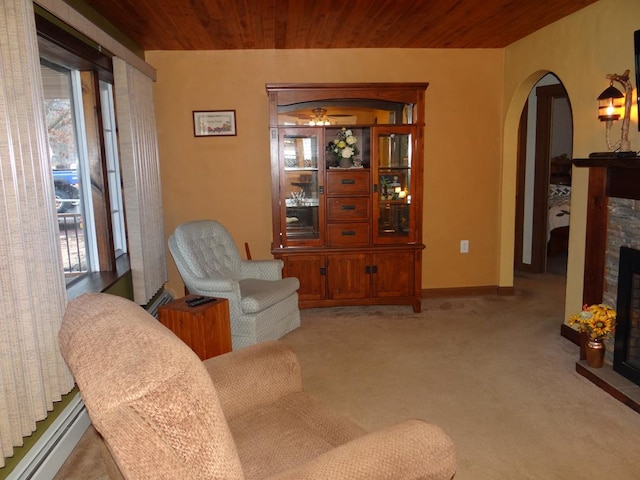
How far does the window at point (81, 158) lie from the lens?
325cm

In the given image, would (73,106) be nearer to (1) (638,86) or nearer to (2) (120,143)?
(2) (120,143)

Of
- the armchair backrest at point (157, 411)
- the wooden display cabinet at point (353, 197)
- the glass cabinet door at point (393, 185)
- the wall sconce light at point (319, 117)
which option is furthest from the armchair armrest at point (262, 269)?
the armchair backrest at point (157, 411)

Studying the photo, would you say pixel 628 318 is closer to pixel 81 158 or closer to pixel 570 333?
pixel 570 333

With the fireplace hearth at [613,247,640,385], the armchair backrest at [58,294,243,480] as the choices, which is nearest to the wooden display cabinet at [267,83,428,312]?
the fireplace hearth at [613,247,640,385]

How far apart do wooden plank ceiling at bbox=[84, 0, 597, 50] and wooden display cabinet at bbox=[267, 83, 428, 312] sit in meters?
0.50

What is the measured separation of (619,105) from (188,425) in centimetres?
325

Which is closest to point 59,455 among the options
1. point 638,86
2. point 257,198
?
point 257,198

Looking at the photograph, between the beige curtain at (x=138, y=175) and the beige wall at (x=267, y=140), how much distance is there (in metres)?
0.55

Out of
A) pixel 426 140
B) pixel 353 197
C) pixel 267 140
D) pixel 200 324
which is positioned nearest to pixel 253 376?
pixel 200 324

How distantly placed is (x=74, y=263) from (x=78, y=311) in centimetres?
249

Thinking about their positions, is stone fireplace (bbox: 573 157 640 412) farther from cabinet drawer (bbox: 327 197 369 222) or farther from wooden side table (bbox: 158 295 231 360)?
wooden side table (bbox: 158 295 231 360)

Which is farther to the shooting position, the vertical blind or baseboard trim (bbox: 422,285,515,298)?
baseboard trim (bbox: 422,285,515,298)

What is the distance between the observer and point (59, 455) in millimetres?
2314

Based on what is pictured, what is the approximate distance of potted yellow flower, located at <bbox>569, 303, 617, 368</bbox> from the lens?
3002 millimetres
